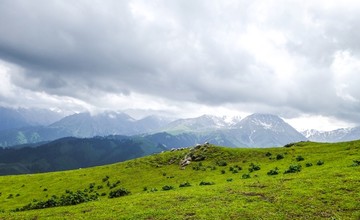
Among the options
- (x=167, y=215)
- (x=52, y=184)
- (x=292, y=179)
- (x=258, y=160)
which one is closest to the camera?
(x=167, y=215)

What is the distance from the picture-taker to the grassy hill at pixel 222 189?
105 feet

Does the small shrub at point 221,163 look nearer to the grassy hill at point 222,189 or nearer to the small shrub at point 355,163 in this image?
the grassy hill at point 222,189

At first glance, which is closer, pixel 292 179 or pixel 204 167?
pixel 292 179

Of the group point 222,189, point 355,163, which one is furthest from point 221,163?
point 222,189

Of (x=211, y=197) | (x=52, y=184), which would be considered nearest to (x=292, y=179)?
(x=211, y=197)

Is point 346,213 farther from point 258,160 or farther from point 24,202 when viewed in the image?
point 24,202

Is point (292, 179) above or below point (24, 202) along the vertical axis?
above

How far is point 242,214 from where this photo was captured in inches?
1221

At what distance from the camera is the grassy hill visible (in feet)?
105

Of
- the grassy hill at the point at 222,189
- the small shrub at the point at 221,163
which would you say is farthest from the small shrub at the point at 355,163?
the small shrub at the point at 221,163

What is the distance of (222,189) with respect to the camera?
43.3 meters

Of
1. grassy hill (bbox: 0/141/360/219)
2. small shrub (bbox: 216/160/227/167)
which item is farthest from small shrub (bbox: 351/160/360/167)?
small shrub (bbox: 216/160/227/167)

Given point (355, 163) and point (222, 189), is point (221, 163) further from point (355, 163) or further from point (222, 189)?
point (222, 189)

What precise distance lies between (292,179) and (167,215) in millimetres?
19636
